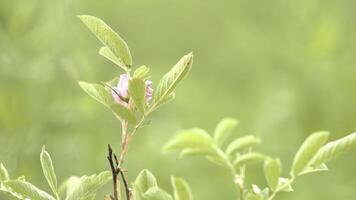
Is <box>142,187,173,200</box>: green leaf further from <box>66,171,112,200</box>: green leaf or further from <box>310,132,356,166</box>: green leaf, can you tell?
<box>310,132,356,166</box>: green leaf

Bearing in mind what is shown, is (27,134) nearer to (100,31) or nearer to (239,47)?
(239,47)

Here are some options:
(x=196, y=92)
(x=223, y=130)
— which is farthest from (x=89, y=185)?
(x=196, y=92)

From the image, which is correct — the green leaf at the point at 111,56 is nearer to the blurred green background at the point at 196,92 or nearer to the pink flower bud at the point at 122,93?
the pink flower bud at the point at 122,93

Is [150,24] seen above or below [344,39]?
above

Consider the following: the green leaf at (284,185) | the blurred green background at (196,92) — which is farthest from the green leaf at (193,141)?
the blurred green background at (196,92)

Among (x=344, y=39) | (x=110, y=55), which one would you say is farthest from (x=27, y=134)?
(x=110, y=55)
